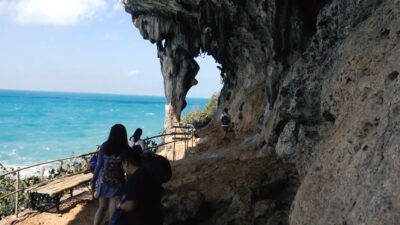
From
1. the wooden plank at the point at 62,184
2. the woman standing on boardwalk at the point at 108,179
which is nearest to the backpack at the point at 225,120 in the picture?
the wooden plank at the point at 62,184

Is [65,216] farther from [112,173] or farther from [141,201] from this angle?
[141,201]

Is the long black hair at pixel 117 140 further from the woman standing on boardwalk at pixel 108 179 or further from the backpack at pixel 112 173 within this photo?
the backpack at pixel 112 173

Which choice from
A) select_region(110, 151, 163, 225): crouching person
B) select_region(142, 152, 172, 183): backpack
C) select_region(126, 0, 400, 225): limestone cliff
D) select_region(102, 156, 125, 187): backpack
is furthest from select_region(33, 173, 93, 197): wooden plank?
select_region(110, 151, 163, 225): crouching person

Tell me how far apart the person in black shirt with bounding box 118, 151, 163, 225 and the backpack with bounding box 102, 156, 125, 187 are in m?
2.02

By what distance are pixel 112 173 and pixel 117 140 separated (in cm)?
70

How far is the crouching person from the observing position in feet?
13.9

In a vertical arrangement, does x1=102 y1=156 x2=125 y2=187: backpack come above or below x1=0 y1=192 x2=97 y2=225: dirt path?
above

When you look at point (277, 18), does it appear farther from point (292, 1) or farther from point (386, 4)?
point (386, 4)

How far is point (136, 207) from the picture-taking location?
4.27 meters

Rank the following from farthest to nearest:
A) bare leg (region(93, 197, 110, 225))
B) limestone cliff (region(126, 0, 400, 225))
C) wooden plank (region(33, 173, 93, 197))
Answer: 1. wooden plank (region(33, 173, 93, 197))
2. bare leg (region(93, 197, 110, 225))
3. limestone cliff (region(126, 0, 400, 225))

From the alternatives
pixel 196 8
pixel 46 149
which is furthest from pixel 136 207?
pixel 46 149

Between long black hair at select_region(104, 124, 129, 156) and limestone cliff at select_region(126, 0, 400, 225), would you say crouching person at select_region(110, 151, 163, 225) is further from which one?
limestone cliff at select_region(126, 0, 400, 225)

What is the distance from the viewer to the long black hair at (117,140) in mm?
5875

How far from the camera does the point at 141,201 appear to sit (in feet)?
14.0
